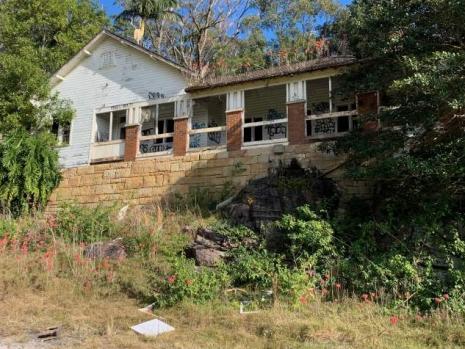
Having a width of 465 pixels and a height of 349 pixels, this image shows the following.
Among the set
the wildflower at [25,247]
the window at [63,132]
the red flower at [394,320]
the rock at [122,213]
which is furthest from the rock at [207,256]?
the window at [63,132]

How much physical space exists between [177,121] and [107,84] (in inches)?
178

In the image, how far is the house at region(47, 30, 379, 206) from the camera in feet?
56.4

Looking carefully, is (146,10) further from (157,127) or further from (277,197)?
(277,197)

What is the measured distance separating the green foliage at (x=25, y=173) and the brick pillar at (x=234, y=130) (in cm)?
683

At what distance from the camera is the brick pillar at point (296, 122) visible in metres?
16.9

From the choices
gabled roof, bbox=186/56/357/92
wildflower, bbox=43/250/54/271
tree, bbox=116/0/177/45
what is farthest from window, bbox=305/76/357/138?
tree, bbox=116/0/177/45

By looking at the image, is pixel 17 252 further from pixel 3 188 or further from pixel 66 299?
pixel 3 188

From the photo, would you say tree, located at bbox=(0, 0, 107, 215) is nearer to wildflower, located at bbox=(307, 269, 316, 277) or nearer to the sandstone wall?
the sandstone wall

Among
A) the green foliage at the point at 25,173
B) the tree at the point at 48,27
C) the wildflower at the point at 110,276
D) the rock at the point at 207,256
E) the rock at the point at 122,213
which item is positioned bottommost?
the wildflower at the point at 110,276

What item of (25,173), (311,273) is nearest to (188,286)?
(311,273)

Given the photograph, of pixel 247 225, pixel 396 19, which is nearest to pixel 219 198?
pixel 247 225

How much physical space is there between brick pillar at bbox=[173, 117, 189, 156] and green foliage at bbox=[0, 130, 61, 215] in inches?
188

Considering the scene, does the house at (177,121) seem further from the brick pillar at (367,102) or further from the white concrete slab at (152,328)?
the white concrete slab at (152,328)

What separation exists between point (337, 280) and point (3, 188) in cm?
1292
